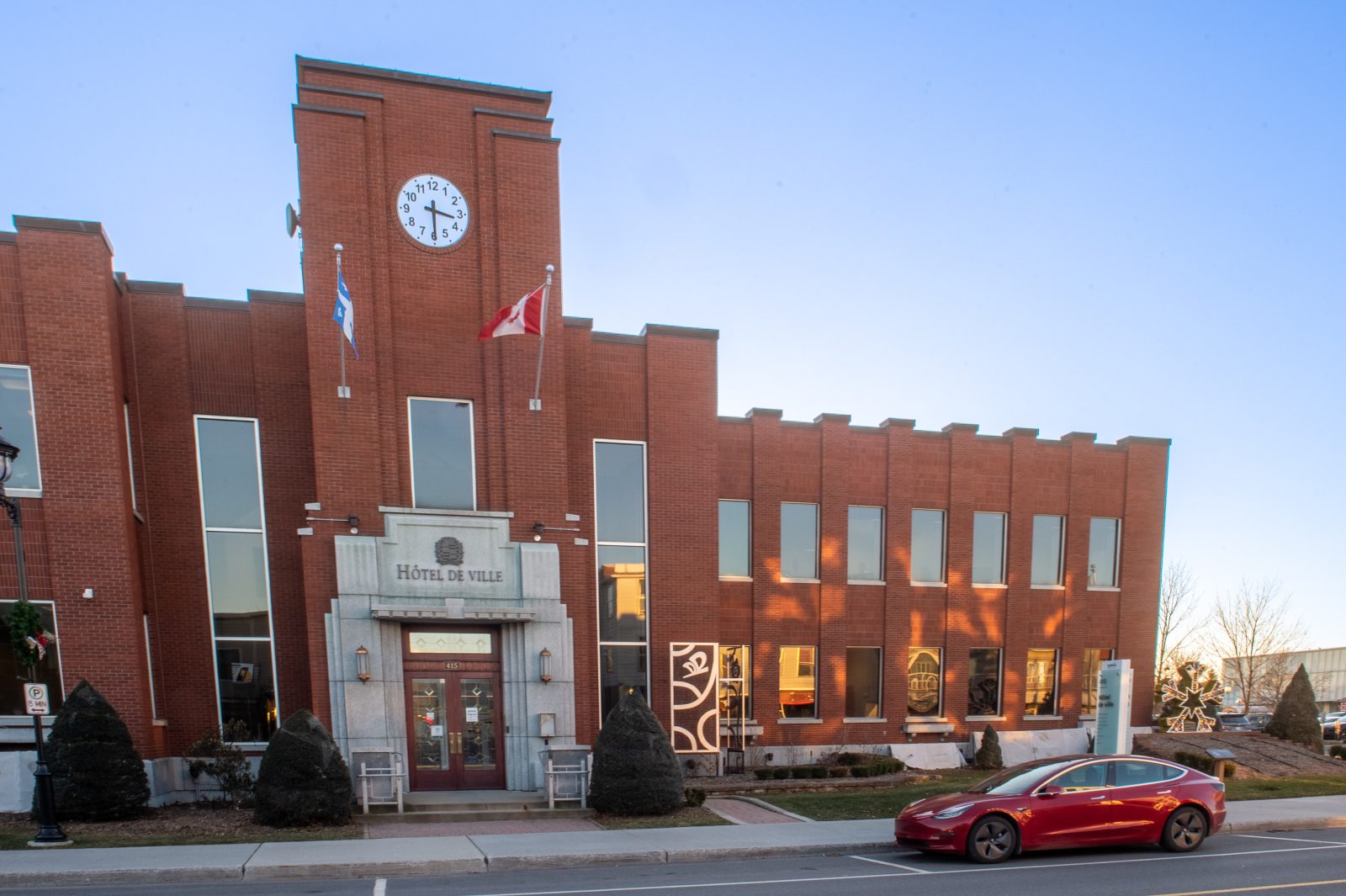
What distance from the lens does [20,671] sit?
1569 cm

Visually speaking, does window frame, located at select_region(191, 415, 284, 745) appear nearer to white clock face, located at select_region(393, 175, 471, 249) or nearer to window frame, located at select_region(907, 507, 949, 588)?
white clock face, located at select_region(393, 175, 471, 249)

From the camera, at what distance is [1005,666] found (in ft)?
79.7

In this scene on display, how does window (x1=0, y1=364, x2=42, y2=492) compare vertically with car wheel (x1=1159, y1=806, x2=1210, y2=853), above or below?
above

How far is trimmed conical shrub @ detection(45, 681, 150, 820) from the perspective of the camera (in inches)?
553

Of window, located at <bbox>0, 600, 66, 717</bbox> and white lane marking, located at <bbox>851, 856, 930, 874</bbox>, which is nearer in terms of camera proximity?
white lane marking, located at <bbox>851, 856, 930, 874</bbox>

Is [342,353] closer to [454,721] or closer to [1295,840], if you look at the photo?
[454,721]

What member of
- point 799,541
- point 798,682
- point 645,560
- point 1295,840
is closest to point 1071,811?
point 1295,840

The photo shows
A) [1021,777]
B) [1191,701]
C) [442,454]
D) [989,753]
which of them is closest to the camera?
[1021,777]

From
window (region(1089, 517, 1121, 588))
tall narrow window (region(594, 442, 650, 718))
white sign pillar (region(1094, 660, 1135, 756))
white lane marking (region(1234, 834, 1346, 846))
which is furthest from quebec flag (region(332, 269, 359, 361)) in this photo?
window (region(1089, 517, 1121, 588))

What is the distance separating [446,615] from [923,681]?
44.2 feet

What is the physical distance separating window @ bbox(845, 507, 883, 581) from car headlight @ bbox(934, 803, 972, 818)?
11634 mm

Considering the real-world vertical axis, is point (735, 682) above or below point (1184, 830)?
above

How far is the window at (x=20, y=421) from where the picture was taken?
52.0 ft

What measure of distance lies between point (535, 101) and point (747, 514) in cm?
1099
